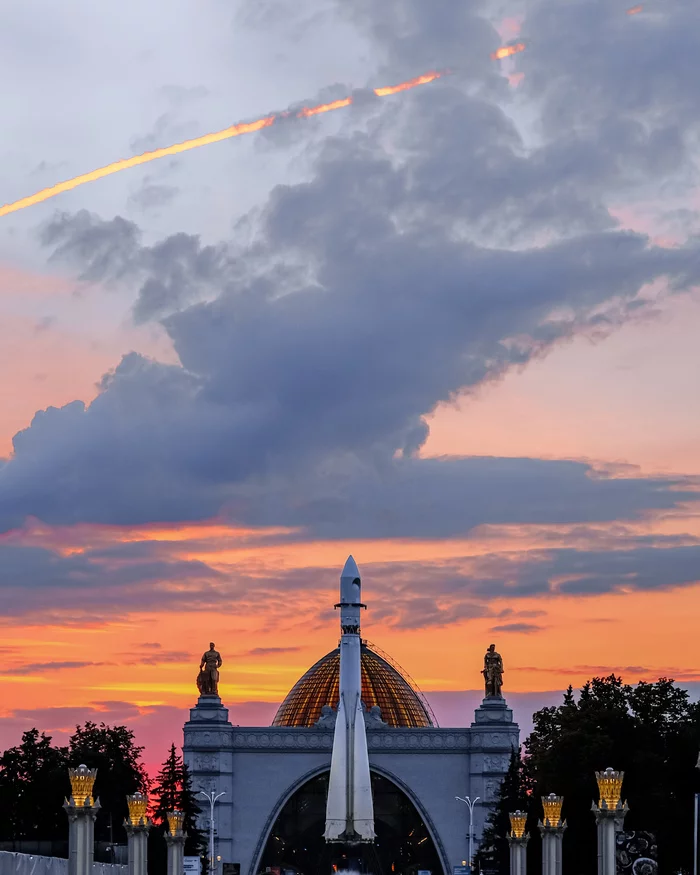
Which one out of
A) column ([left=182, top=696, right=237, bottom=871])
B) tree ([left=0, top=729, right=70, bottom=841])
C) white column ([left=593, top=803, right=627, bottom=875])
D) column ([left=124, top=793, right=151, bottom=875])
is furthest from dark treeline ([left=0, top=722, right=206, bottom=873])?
white column ([left=593, top=803, right=627, bottom=875])

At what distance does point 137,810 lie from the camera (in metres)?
97.8

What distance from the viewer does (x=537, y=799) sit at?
137125 mm

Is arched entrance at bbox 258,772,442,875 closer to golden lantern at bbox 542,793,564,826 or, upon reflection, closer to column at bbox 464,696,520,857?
column at bbox 464,696,520,857

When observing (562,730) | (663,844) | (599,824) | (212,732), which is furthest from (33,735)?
(599,824)

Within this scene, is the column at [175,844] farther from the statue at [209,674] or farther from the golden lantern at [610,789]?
the statue at [209,674]

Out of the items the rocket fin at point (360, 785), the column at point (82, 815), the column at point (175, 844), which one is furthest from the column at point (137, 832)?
the rocket fin at point (360, 785)

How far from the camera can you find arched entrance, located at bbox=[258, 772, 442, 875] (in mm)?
177875

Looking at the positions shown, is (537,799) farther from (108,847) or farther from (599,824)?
(599,824)

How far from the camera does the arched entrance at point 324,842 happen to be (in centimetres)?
17788

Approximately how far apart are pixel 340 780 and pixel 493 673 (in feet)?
107

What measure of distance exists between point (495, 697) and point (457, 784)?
8.42 metres

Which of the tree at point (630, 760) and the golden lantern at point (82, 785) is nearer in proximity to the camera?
the golden lantern at point (82, 785)

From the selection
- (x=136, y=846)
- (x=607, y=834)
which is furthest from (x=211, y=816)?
(x=607, y=834)

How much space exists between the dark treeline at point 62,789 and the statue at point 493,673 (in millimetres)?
35828
